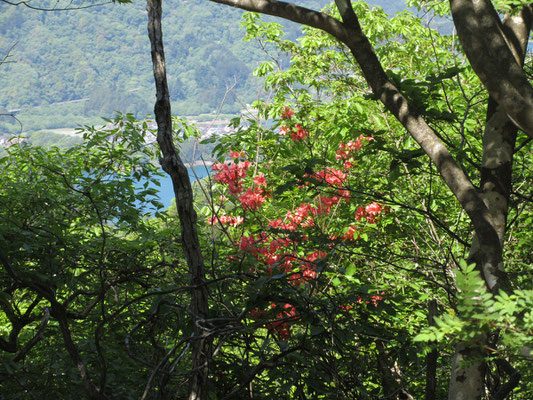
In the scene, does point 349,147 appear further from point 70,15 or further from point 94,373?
point 70,15

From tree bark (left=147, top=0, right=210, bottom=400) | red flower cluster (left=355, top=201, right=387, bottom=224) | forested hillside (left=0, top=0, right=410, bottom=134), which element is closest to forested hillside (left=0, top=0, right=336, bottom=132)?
forested hillside (left=0, top=0, right=410, bottom=134)

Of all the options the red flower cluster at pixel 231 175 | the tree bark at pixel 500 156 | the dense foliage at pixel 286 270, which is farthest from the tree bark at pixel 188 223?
the red flower cluster at pixel 231 175

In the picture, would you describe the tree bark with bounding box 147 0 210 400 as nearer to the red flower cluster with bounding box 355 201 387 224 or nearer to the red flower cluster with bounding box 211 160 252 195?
the red flower cluster with bounding box 211 160 252 195

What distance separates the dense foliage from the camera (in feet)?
5.16

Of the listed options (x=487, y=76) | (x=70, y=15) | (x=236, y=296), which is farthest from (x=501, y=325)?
(x=70, y=15)

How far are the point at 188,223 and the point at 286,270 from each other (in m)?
0.85

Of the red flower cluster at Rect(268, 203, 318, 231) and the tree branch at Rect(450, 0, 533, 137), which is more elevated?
the red flower cluster at Rect(268, 203, 318, 231)

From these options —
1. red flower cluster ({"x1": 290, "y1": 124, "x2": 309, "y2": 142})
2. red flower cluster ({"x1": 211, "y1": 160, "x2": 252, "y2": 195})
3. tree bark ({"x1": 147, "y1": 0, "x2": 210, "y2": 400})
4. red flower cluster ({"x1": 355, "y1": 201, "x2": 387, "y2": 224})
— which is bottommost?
tree bark ({"x1": 147, "y1": 0, "x2": 210, "y2": 400})

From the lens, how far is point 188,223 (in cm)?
158

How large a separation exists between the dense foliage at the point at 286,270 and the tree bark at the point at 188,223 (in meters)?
0.05

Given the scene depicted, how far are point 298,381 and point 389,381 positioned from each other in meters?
0.54

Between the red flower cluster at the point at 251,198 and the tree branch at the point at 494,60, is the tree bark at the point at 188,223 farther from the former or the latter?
the red flower cluster at the point at 251,198

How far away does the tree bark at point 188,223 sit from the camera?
5.03ft

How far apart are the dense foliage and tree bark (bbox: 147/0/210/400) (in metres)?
0.05
